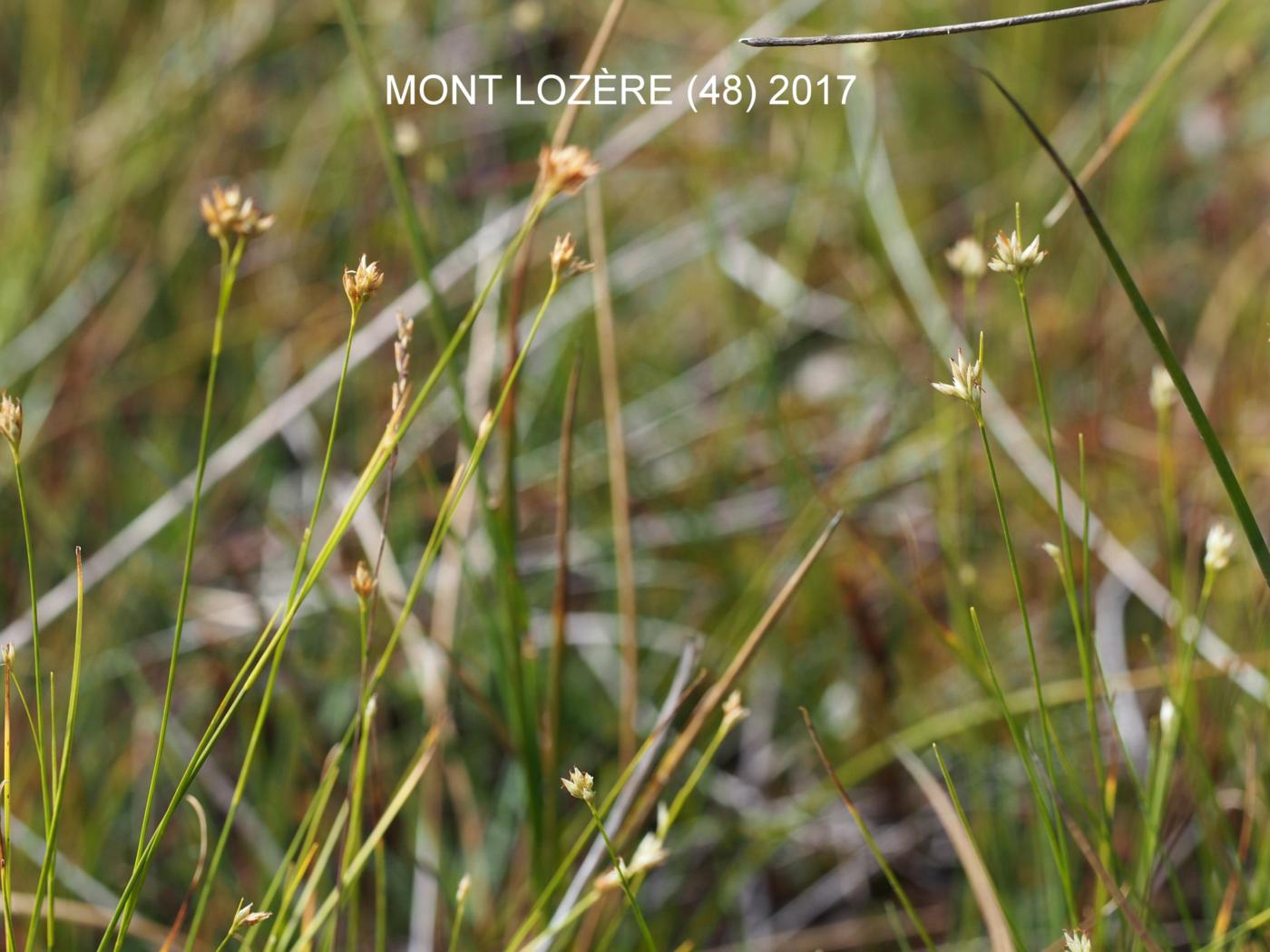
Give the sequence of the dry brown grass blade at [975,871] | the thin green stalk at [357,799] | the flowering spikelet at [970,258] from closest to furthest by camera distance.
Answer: the thin green stalk at [357,799], the dry brown grass blade at [975,871], the flowering spikelet at [970,258]

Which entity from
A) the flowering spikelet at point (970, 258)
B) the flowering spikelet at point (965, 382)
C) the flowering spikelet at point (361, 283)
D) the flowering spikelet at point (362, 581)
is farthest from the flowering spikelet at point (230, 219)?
the flowering spikelet at point (970, 258)

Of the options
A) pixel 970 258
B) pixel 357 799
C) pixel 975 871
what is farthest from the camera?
pixel 970 258

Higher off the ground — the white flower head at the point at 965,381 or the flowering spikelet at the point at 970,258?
the white flower head at the point at 965,381

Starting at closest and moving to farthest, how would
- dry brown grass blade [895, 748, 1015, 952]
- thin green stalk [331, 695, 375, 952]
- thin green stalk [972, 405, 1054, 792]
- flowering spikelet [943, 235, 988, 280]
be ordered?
thin green stalk [972, 405, 1054, 792]
thin green stalk [331, 695, 375, 952]
dry brown grass blade [895, 748, 1015, 952]
flowering spikelet [943, 235, 988, 280]

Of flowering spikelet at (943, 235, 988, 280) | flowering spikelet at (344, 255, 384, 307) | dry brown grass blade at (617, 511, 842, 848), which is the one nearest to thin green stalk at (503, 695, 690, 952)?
dry brown grass blade at (617, 511, 842, 848)

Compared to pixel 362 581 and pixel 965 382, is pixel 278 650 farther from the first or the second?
pixel 965 382

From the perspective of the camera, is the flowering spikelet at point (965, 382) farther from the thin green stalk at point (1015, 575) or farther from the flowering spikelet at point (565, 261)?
the flowering spikelet at point (565, 261)

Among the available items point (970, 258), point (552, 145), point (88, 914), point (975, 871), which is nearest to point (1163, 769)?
point (975, 871)

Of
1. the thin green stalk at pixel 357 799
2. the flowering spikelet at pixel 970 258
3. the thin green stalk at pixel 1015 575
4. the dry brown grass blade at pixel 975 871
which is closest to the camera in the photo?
the thin green stalk at pixel 1015 575

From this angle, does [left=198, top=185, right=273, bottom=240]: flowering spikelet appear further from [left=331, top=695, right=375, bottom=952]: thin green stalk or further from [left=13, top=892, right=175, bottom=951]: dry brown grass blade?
[left=13, top=892, right=175, bottom=951]: dry brown grass blade
